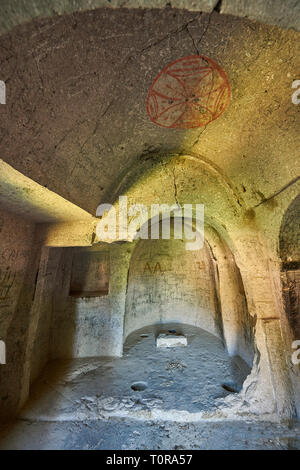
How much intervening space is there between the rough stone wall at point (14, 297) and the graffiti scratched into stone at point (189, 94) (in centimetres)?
226

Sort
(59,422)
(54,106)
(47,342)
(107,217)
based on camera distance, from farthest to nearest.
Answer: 1. (47,342)
2. (107,217)
3. (59,422)
4. (54,106)

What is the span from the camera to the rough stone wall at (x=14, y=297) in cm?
238

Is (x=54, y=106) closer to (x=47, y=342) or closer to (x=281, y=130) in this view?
(x=281, y=130)

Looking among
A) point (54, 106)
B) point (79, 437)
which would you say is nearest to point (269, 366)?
point (79, 437)

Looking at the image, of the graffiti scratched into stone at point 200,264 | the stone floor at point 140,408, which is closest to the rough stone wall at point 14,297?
the stone floor at point 140,408

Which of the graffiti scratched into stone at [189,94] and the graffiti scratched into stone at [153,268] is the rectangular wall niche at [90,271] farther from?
the graffiti scratched into stone at [189,94]

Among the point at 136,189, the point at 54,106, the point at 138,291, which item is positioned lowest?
the point at 138,291

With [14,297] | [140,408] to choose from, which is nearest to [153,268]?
[140,408]

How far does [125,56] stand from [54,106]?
0.65 metres

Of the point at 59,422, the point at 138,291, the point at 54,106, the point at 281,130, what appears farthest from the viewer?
the point at 138,291

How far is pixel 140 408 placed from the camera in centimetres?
254

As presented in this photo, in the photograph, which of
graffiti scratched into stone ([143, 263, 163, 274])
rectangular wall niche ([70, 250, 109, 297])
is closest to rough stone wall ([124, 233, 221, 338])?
graffiti scratched into stone ([143, 263, 163, 274])

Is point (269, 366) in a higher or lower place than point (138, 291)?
lower

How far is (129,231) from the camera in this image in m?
2.76
